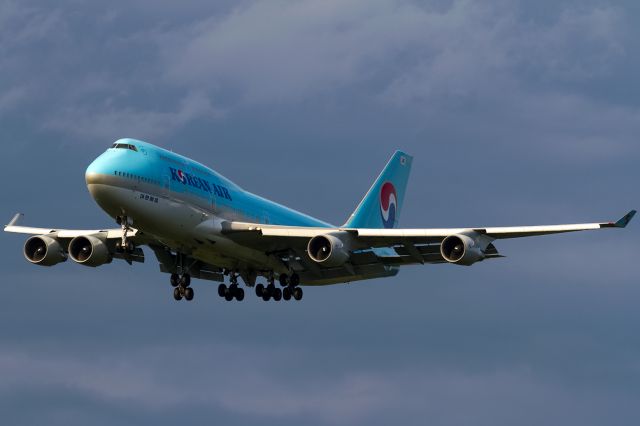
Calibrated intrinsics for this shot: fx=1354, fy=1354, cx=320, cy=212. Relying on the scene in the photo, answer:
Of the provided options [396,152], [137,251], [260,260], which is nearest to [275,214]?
[260,260]

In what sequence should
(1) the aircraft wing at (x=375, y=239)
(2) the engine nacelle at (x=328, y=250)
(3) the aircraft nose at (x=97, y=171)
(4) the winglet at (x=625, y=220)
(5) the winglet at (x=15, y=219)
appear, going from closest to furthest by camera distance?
(4) the winglet at (x=625, y=220) < (3) the aircraft nose at (x=97, y=171) < (1) the aircraft wing at (x=375, y=239) < (2) the engine nacelle at (x=328, y=250) < (5) the winglet at (x=15, y=219)

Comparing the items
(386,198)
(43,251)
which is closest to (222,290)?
(43,251)

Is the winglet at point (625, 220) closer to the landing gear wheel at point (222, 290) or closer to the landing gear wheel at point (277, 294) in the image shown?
the landing gear wheel at point (277, 294)

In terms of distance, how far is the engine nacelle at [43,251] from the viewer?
6881 centimetres

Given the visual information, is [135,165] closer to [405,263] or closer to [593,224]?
[405,263]

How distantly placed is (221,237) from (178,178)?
3.68 m

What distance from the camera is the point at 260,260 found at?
216ft

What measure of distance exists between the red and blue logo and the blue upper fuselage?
13.4 meters

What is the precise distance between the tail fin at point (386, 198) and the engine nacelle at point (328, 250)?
13.0 m

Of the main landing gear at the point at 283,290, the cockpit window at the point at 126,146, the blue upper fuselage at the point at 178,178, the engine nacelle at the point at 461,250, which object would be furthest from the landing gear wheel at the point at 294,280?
the cockpit window at the point at 126,146

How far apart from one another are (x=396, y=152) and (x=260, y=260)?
19330 millimetres

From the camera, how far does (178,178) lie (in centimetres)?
6084

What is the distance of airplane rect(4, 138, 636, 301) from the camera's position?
59.4 metres

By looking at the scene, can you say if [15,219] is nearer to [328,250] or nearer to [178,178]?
[178,178]
